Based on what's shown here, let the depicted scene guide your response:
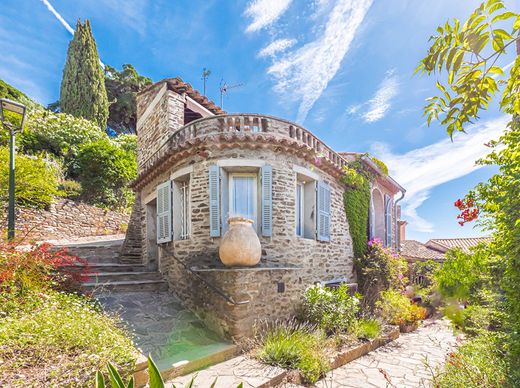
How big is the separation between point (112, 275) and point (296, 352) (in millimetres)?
4783

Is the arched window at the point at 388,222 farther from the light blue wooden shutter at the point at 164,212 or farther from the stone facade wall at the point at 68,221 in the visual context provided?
the stone facade wall at the point at 68,221

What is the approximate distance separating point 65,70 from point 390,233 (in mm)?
23564

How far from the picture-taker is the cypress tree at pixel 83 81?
19.4m

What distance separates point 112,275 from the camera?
6684 millimetres

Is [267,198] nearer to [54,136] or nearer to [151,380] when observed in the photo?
[151,380]

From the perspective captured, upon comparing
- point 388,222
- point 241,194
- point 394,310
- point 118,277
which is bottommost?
point 394,310

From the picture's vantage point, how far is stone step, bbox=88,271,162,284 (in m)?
6.38

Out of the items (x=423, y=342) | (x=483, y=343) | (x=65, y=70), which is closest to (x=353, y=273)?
(x=423, y=342)

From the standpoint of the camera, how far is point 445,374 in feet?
10.5

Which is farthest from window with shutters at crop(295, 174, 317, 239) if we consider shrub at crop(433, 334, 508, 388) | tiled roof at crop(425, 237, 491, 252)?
tiled roof at crop(425, 237, 491, 252)

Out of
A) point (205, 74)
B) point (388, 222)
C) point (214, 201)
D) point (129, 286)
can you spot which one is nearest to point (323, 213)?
point (214, 201)

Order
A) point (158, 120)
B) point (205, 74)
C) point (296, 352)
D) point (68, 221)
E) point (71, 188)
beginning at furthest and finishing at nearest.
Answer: point (205, 74)
point (71, 188)
point (68, 221)
point (158, 120)
point (296, 352)

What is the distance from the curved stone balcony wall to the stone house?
0.02m

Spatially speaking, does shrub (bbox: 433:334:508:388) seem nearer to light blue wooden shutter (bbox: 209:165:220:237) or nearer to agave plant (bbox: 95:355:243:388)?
agave plant (bbox: 95:355:243:388)
